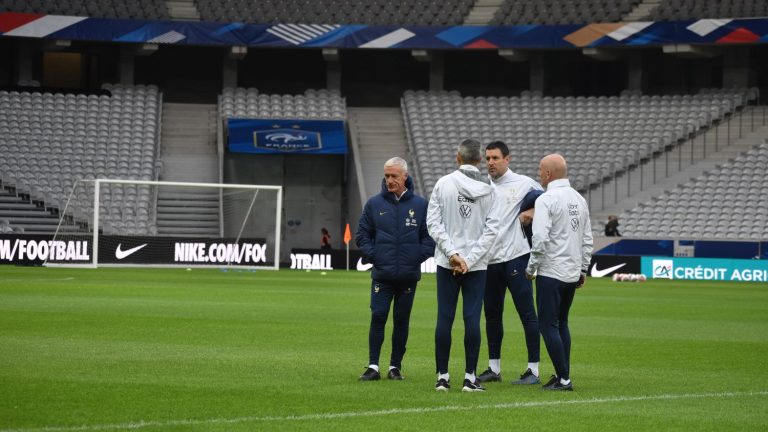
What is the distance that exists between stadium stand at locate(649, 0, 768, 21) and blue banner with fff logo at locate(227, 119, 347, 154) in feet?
49.7

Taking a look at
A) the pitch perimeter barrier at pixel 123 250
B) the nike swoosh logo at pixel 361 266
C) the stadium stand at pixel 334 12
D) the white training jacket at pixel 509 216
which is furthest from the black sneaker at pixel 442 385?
the stadium stand at pixel 334 12

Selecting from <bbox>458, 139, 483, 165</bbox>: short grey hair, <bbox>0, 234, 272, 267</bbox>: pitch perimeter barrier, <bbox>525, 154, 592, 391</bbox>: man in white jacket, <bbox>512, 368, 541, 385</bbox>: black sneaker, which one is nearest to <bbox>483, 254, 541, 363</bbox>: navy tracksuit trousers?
<bbox>512, 368, 541, 385</bbox>: black sneaker

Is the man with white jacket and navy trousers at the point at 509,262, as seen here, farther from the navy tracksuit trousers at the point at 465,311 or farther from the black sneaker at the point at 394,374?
the black sneaker at the point at 394,374

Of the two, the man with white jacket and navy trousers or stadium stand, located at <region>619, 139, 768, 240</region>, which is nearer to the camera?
the man with white jacket and navy trousers

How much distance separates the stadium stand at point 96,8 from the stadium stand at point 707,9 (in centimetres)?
2223

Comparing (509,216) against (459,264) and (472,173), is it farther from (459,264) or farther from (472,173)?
(459,264)

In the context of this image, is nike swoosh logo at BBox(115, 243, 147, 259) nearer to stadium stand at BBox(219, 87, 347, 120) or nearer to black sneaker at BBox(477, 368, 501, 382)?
stadium stand at BBox(219, 87, 347, 120)

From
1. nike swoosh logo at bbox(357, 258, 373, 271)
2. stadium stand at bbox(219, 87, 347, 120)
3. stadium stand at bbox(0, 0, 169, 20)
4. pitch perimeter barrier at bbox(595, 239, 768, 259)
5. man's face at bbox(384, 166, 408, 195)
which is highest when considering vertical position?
stadium stand at bbox(0, 0, 169, 20)

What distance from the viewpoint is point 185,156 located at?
169 feet

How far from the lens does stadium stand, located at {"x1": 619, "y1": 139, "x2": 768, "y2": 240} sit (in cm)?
4406

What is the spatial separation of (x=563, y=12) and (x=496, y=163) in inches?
1754

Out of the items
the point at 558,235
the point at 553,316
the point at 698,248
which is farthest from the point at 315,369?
the point at 698,248

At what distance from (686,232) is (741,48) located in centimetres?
1277

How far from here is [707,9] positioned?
52.7 meters
